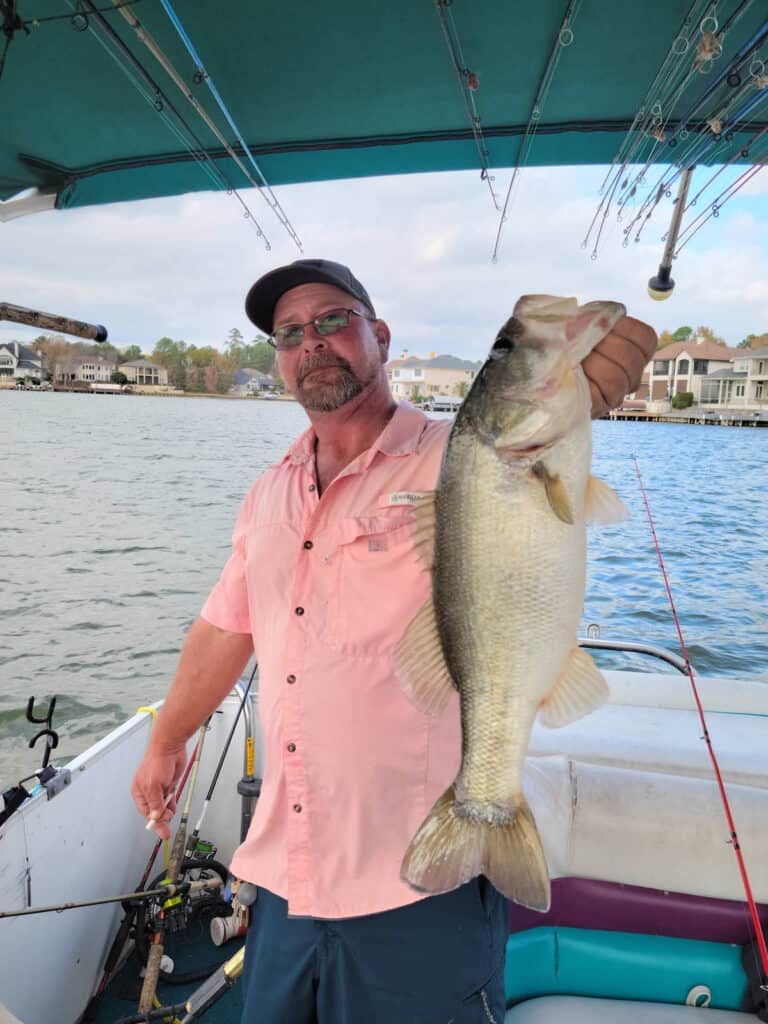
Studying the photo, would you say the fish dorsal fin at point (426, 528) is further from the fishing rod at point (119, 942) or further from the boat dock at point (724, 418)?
the boat dock at point (724, 418)

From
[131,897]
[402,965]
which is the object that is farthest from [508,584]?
[131,897]

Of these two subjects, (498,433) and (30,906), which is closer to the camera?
(498,433)

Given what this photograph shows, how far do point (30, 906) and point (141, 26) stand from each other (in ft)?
11.0

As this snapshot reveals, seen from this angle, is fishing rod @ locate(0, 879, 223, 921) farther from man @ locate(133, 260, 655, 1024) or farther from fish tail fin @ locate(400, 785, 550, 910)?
fish tail fin @ locate(400, 785, 550, 910)

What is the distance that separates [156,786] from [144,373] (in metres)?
61.3

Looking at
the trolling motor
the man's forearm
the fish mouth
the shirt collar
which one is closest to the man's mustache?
the shirt collar

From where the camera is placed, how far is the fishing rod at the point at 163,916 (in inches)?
110

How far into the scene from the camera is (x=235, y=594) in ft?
6.86

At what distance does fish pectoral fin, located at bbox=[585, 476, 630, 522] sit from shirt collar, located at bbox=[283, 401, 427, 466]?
2.17 ft

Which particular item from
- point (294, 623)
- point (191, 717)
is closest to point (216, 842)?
point (191, 717)

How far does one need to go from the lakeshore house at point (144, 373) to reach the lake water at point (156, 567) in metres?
27.0

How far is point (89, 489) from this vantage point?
20.2m

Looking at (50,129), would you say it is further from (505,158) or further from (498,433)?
(498,433)

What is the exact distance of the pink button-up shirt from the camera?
5.41ft
